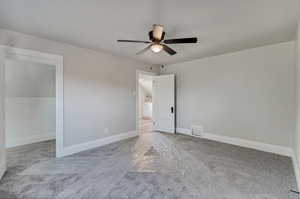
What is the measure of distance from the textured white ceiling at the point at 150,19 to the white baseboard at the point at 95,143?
2334 millimetres

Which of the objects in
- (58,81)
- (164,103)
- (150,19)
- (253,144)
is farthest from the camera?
(164,103)

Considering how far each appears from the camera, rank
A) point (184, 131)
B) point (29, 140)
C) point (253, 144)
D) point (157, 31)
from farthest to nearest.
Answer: point (184, 131) < point (29, 140) < point (253, 144) < point (157, 31)

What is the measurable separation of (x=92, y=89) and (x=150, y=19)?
2.30 meters

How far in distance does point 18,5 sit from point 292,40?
480cm

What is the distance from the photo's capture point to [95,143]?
12.8 ft

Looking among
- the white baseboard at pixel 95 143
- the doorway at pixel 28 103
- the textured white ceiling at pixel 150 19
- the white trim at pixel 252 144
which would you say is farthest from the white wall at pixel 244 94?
the doorway at pixel 28 103

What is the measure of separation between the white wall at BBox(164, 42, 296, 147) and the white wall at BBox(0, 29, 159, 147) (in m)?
1.91

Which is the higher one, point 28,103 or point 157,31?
point 157,31

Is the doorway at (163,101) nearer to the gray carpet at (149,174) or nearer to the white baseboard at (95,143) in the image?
the white baseboard at (95,143)

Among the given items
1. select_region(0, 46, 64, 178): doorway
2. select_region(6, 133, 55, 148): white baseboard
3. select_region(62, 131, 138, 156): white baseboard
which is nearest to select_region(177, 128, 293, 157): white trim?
select_region(62, 131, 138, 156): white baseboard

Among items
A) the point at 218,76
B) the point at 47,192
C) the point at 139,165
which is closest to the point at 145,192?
the point at 139,165

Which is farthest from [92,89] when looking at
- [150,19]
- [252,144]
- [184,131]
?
[252,144]

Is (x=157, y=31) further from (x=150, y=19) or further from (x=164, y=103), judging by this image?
(x=164, y=103)

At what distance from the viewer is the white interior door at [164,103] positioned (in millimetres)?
5305
